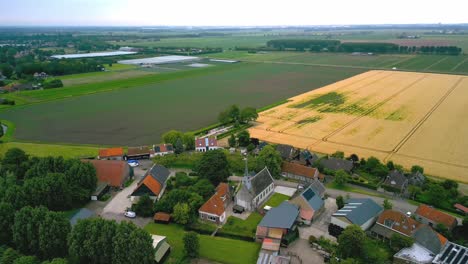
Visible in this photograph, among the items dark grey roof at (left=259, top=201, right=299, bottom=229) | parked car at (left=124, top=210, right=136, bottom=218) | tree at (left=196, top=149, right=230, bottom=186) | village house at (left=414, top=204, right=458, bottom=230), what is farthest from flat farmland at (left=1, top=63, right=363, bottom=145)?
village house at (left=414, top=204, right=458, bottom=230)

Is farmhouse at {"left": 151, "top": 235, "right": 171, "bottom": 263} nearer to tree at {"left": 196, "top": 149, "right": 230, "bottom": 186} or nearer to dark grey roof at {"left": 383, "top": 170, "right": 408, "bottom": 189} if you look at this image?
tree at {"left": 196, "top": 149, "right": 230, "bottom": 186}

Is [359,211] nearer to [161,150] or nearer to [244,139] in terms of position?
[244,139]

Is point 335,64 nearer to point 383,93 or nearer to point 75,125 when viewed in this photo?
point 383,93

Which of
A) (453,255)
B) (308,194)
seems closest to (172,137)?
(308,194)

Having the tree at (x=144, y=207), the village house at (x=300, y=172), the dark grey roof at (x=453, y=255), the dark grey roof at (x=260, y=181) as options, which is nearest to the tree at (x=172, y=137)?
the tree at (x=144, y=207)

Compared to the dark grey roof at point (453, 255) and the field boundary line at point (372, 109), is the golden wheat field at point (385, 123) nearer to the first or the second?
the field boundary line at point (372, 109)

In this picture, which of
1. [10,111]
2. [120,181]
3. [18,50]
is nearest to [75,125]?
[10,111]
